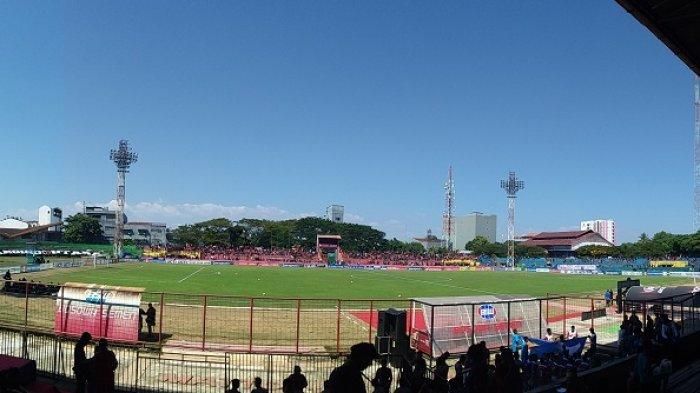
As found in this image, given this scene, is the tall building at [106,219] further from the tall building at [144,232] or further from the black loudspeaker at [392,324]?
the black loudspeaker at [392,324]

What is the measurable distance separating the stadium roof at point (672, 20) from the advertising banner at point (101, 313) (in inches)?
630

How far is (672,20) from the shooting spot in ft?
33.4

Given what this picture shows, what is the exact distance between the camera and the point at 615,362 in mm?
12508

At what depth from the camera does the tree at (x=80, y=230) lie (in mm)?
127875

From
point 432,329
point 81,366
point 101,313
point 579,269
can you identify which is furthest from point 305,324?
point 579,269

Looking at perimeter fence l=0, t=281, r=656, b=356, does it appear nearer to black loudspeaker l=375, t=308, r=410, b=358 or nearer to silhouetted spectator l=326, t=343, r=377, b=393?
black loudspeaker l=375, t=308, r=410, b=358

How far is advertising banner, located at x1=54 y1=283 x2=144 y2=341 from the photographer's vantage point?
17.7 metres

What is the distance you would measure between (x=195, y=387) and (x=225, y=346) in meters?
4.80

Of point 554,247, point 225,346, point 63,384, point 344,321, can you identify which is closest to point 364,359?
point 63,384

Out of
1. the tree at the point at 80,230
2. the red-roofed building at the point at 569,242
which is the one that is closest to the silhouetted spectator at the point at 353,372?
the tree at the point at 80,230

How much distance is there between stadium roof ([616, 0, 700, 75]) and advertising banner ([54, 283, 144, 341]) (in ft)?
52.5

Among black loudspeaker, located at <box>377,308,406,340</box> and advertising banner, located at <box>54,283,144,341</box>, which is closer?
black loudspeaker, located at <box>377,308,406,340</box>

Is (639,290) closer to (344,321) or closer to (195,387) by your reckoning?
(344,321)

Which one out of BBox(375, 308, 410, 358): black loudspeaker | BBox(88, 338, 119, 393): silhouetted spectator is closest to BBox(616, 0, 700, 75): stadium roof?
BBox(375, 308, 410, 358): black loudspeaker
